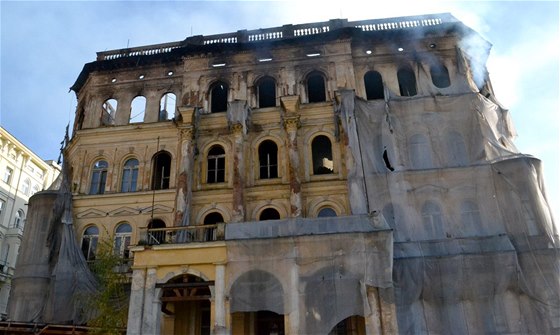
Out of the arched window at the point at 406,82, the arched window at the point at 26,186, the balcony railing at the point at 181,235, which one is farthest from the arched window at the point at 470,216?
the arched window at the point at 26,186

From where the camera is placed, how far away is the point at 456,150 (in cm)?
2141

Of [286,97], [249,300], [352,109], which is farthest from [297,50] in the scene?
[249,300]

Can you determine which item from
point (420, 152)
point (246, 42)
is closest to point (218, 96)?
point (246, 42)

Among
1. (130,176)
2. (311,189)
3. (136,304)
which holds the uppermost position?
(130,176)

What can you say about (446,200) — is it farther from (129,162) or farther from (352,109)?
(129,162)

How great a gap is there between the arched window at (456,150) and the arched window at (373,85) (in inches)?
184

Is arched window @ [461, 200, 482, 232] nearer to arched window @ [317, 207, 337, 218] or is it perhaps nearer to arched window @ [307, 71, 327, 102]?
arched window @ [317, 207, 337, 218]

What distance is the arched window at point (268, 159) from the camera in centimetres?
2317

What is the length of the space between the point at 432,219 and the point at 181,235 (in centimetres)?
1146

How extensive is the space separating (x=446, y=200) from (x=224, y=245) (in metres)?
10.4

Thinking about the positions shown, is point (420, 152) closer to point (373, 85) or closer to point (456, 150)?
point (456, 150)

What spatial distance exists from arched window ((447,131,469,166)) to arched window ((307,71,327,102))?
7210 millimetres

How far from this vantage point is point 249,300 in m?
16.4

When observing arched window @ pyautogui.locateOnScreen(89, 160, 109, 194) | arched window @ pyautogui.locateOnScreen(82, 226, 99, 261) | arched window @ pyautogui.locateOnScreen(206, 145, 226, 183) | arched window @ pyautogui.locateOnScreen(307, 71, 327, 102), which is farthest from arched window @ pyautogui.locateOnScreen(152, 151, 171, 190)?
arched window @ pyautogui.locateOnScreen(307, 71, 327, 102)
